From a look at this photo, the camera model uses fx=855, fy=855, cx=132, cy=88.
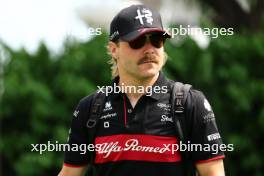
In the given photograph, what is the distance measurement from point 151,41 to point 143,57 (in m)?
0.11

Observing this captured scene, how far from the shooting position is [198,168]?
209 inches

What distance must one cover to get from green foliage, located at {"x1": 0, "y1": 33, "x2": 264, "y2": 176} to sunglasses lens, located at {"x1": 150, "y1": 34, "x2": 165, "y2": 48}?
8.55 m

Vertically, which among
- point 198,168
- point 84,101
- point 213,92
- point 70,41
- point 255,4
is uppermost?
point 255,4

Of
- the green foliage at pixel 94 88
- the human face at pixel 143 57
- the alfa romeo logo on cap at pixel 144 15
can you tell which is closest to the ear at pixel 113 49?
the human face at pixel 143 57

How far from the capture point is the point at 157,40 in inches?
211

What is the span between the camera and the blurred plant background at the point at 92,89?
14000 mm

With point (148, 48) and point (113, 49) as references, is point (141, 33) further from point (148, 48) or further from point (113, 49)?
point (113, 49)

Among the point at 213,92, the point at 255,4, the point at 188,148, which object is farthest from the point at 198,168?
the point at 255,4

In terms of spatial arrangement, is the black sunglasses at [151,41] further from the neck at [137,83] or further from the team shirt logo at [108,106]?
the team shirt logo at [108,106]

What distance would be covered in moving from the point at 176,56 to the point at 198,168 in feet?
30.6

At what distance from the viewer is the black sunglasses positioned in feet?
17.5

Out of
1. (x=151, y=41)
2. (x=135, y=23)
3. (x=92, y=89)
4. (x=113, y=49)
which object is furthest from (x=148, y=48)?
(x=92, y=89)

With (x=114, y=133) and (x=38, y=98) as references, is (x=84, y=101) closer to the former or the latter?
(x=114, y=133)

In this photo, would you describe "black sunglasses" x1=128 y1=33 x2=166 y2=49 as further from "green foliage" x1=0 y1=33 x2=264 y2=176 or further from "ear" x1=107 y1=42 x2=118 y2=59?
"green foliage" x1=0 y1=33 x2=264 y2=176
